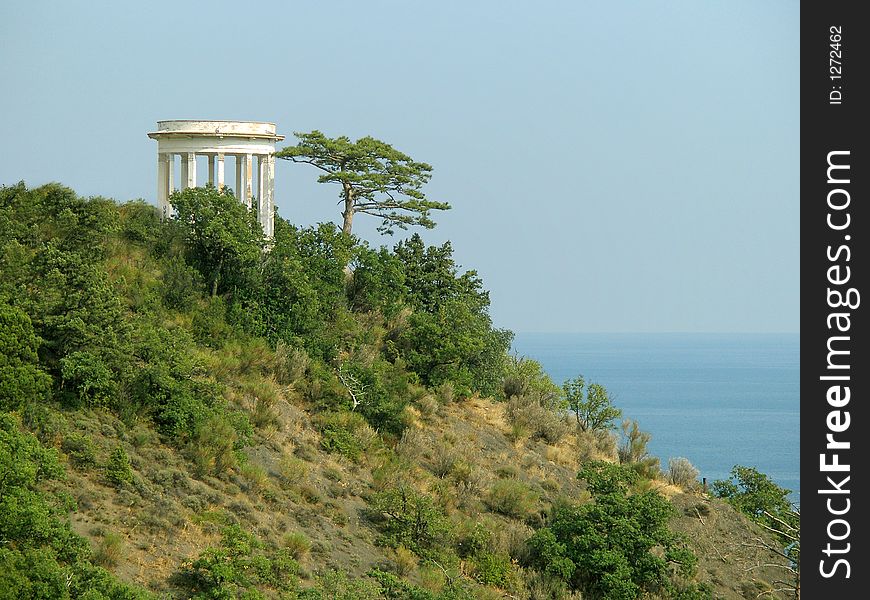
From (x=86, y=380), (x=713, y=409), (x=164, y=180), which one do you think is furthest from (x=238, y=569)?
(x=713, y=409)

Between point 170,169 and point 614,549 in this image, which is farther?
point 170,169

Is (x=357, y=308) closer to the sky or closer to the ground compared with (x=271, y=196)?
closer to the ground

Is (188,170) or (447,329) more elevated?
(188,170)

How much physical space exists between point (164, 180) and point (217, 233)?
3.72 meters

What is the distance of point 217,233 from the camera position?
36.6 meters

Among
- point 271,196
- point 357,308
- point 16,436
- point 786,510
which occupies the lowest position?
point 786,510

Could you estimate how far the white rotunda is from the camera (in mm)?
38750

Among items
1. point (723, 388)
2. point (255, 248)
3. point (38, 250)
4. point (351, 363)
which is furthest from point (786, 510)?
point (723, 388)

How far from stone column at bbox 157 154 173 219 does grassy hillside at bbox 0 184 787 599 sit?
111cm

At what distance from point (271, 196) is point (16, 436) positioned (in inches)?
673

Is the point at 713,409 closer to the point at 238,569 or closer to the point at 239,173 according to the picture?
the point at 239,173

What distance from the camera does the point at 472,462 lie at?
118 feet

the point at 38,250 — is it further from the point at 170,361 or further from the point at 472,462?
the point at 472,462

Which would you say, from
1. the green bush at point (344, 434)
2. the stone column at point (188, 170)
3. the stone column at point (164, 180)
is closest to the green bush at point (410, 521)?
the green bush at point (344, 434)
